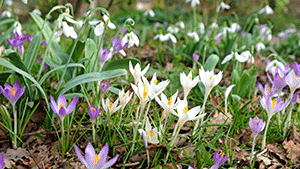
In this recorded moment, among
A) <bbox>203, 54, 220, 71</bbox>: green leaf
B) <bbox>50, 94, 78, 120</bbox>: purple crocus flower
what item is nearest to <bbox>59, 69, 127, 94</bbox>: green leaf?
<bbox>50, 94, 78, 120</bbox>: purple crocus flower

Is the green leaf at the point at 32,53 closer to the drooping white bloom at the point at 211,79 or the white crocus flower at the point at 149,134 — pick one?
the white crocus flower at the point at 149,134

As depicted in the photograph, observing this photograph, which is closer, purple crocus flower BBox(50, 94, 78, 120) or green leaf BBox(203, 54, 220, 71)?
purple crocus flower BBox(50, 94, 78, 120)

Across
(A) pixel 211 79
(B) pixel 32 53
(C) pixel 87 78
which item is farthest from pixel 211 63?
(B) pixel 32 53

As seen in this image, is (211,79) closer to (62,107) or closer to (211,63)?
(62,107)

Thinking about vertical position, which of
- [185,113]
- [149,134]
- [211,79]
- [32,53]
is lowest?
[149,134]

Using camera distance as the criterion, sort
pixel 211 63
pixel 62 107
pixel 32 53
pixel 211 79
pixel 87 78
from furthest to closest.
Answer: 1. pixel 211 63
2. pixel 32 53
3. pixel 87 78
4. pixel 211 79
5. pixel 62 107

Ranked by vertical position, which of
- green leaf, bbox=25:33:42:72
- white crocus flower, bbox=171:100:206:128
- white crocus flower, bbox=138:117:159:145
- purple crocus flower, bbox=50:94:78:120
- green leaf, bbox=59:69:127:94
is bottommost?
white crocus flower, bbox=138:117:159:145

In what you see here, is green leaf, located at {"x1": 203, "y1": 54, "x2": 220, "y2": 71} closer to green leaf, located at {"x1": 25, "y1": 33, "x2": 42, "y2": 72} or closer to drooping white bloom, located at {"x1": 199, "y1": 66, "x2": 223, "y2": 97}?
drooping white bloom, located at {"x1": 199, "y1": 66, "x2": 223, "y2": 97}

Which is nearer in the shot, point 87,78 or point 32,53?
point 87,78

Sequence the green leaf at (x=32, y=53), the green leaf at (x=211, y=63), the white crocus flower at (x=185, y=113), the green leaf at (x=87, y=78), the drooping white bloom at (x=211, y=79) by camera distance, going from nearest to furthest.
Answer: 1. the white crocus flower at (x=185, y=113)
2. the drooping white bloom at (x=211, y=79)
3. the green leaf at (x=87, y=78)
4. the green leaf at (x=32, y=53)
5. the green leaf at (x=211, y=63)

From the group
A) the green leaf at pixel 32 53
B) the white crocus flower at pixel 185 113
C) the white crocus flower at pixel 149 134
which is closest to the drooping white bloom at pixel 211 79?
the white crocus flower at pixel 185 113

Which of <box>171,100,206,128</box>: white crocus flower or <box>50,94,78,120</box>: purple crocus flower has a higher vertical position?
<box>50,94,78,120</box>: purple crocus flower
